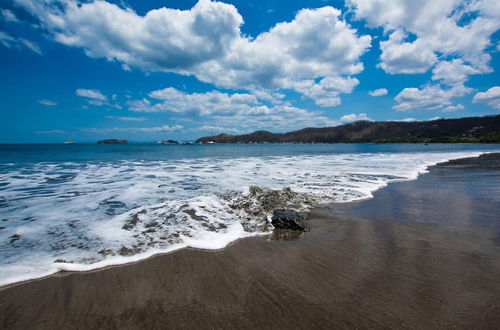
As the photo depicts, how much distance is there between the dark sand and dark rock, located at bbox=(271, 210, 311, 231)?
1.45ft

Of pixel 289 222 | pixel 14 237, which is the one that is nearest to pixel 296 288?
pixel 289 222

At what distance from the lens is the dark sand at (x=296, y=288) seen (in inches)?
119

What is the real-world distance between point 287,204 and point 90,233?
20.0 feet

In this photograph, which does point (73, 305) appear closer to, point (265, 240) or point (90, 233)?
point (90, 233)

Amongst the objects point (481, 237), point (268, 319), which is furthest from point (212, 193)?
point (481, 237)

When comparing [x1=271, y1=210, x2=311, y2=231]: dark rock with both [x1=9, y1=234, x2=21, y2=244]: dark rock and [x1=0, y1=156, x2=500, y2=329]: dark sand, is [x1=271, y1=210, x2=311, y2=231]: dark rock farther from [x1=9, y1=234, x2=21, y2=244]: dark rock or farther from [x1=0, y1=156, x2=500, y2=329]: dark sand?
[x1=9, y1=234, x2=21, y2=244]: dark rock

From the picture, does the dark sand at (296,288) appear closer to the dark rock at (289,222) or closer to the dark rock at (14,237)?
the dark rock at (289,222)

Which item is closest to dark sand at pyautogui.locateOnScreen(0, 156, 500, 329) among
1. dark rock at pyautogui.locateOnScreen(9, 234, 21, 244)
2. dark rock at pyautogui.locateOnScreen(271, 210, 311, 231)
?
dark rock at pyautogui.locateOnScreen(271, 210, 311, 231)

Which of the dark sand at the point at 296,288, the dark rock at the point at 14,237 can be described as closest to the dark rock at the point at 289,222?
the dark sand at the point at 296,288

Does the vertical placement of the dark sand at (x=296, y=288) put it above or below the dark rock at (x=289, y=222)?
below

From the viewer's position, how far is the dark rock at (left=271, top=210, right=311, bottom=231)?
615 cm

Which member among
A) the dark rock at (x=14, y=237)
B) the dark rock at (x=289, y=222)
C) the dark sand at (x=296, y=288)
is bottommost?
the dark sand at (x=296, y=288)

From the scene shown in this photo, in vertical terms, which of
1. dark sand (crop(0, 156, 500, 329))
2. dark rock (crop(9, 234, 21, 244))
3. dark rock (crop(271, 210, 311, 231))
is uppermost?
dark rock (crop(271, 210, 311, 231))

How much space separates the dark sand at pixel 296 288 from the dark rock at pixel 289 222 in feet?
1.45
